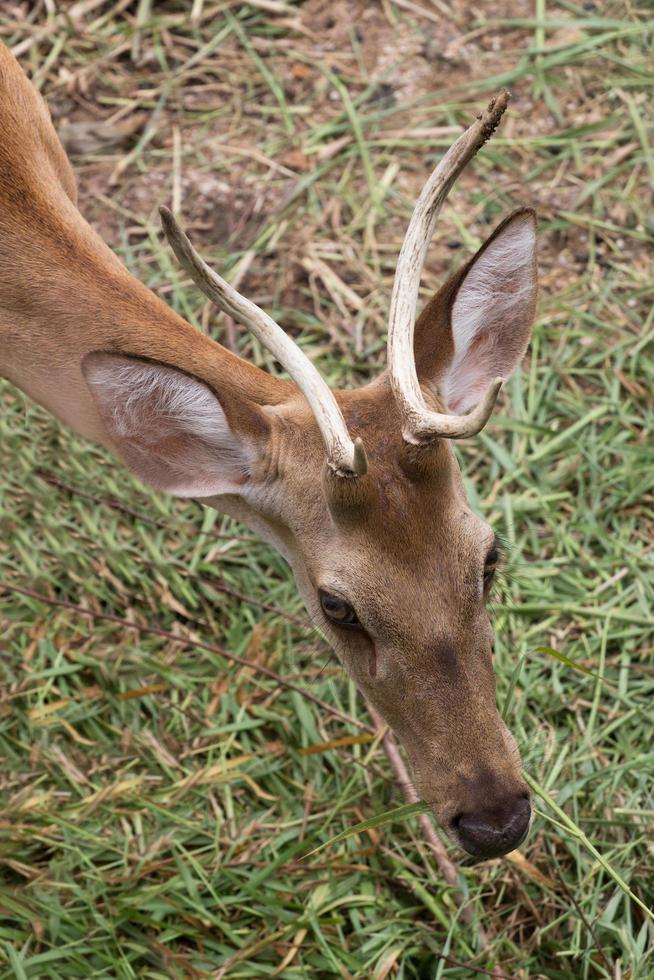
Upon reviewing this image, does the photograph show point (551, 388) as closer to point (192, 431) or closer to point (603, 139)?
point (603, 139)

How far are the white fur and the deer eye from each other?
2.72 ft

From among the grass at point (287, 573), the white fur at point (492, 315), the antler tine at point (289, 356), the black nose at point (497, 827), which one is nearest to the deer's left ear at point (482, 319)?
the white fur at point (492, 315)

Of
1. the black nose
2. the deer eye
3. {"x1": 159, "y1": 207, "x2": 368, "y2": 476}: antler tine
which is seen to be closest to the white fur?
{"x1": 159, "y1": 207, "x2": 368, "y2": 476}: antler tine

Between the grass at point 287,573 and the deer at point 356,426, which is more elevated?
the deer at point 356,426

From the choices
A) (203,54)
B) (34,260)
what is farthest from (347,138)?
(34,260)

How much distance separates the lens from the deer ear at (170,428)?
11.4ft

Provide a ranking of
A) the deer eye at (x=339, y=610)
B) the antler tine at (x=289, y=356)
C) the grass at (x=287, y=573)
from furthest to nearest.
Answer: the grass at (x=287, y=573), the deer eye at (x=339, y=610), the antler tine at (x=289, y=356)

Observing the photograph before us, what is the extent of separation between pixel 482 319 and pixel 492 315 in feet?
0.14

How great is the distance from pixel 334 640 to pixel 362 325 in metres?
2.75

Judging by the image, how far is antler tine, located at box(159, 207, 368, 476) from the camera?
318 cm

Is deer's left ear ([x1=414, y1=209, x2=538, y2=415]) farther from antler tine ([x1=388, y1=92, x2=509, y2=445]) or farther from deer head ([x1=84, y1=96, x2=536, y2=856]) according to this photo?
antler tine ([x1=388, y1=92, x2=509, y2=445])

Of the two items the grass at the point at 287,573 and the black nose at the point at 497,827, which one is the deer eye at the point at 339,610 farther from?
the grass at the point at 287,573

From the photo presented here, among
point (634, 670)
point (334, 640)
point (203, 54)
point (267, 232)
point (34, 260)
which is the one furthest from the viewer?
point (203, 54)

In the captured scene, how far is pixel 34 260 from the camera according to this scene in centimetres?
397
